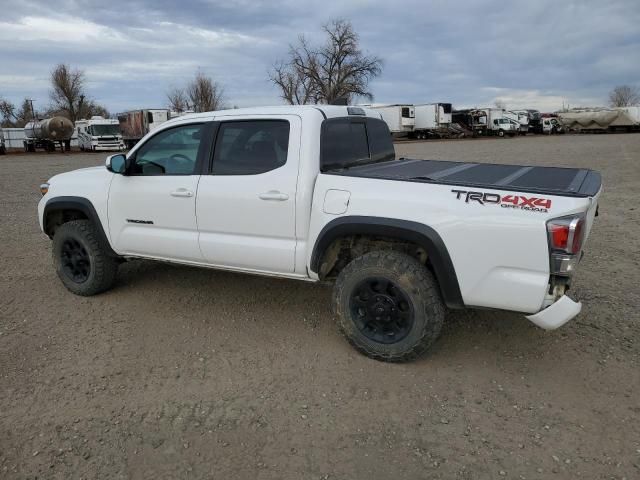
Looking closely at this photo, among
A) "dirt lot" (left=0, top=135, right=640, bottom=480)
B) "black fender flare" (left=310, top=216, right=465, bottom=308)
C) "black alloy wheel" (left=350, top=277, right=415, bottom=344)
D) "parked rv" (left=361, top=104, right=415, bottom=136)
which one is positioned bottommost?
"dirt lot" (left=0, top=135, right=640, bottom=480)

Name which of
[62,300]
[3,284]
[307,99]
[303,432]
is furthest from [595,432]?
[307,99]

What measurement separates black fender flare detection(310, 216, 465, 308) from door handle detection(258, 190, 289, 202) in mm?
405

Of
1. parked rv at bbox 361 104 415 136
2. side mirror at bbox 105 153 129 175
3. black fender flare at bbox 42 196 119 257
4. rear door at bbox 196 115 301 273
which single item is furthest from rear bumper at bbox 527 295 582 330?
parked rv at bbox 361 104 415 136

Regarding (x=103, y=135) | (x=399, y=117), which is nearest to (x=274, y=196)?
(x=103, y=135)

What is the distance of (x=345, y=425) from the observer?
125 inches

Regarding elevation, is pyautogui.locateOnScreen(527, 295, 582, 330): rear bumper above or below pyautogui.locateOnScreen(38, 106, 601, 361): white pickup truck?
below

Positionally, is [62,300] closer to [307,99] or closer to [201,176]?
[201,176]

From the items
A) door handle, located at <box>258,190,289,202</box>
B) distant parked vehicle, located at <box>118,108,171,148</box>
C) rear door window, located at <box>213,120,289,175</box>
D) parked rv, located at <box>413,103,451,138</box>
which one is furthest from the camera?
parked rv, located at <box>413,103,451,138</box>

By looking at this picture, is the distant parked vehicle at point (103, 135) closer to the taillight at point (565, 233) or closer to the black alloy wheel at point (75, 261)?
the black alloy wheel at point (75, 261)

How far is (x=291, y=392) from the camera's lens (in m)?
3.53

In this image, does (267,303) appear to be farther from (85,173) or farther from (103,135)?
(103,135)

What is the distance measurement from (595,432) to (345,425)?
141cm

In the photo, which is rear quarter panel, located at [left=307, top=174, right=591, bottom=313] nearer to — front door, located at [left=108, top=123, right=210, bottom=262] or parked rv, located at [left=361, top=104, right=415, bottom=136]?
front door, located at [left=108, top=123, right=210, bottom=262]

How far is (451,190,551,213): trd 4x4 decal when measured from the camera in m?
3.13
